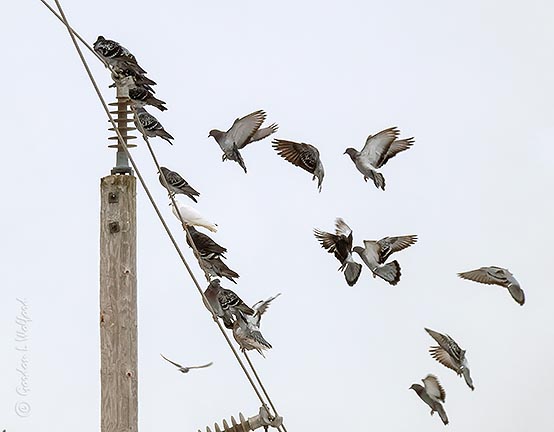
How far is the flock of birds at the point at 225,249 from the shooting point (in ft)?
31.6

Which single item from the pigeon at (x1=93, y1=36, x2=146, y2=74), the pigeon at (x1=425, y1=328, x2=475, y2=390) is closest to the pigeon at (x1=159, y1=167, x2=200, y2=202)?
the pigeon at (x1=93, y1=36, x2=146, y2=74)

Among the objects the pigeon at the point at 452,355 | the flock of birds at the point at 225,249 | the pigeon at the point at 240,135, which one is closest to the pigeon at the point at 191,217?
the flock of birds at the point at 225,249

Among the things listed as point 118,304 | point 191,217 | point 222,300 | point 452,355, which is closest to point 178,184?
point 191,217

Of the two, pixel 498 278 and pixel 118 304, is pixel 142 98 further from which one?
pixel 498 278

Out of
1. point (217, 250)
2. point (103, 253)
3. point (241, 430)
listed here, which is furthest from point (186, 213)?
point (241, 430)

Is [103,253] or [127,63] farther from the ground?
[127,63]

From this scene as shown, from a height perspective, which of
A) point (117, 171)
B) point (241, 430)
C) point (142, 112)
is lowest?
point (241, 430)

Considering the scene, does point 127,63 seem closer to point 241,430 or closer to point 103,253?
point 103,253

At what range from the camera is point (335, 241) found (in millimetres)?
10531

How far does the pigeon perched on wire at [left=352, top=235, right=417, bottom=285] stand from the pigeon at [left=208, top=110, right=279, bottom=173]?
3.97ft

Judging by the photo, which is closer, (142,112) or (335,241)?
(142,112)

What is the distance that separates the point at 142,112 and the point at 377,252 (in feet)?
7.50

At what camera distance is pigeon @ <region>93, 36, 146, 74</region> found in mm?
9797

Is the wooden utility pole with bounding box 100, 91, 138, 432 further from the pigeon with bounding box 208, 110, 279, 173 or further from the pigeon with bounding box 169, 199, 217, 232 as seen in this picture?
the pigeon with bounding box 208, 110, 279, 173
